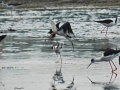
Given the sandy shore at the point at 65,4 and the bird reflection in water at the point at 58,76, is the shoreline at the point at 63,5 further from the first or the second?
the bird reflection in water at the point at 58,76

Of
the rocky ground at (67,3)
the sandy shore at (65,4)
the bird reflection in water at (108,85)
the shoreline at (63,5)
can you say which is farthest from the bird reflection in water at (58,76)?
the rocky ground at (67,3)

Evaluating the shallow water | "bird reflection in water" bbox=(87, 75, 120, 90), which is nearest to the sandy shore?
the shallow water

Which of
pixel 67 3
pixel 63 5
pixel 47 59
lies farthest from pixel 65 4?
pixel 47 59

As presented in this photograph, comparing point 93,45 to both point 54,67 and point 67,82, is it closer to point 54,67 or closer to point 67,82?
point 54,67

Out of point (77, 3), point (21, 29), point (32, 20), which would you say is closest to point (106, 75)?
point (21, 29)

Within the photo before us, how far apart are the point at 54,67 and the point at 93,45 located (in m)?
4.52

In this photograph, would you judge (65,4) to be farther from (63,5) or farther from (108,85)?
(108,85)

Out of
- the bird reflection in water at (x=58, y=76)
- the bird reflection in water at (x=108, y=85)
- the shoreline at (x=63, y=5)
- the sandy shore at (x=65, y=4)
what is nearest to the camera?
the bird reflection in water at (x=108, y=85)

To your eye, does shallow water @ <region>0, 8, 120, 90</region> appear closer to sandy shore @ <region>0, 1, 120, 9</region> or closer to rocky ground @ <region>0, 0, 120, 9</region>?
sandy shore @ <region>0, 1, 120, 9</region>

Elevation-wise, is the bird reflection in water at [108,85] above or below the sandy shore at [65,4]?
above

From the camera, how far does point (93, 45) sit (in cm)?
1883

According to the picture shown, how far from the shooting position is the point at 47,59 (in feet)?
51.9

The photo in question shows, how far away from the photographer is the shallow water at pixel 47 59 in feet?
40.1

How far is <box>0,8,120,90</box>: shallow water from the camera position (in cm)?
1221
